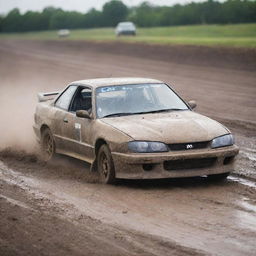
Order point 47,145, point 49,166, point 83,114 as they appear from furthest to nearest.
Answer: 1. point 47,145
2. point 49,166
3. point 83,114

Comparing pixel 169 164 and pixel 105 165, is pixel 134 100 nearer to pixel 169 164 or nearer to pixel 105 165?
A: pixel 105 165

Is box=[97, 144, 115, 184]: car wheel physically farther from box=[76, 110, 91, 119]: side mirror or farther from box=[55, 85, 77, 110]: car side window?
box=[55, 85, 77, 110]: car side window

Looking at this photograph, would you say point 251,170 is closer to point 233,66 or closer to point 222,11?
point 233,66

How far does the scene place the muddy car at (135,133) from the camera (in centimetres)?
941

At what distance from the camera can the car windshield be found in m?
10.6

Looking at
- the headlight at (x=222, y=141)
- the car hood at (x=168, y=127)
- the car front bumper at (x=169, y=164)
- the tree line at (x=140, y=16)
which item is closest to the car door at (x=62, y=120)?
the car hood at (x=168, y=127)

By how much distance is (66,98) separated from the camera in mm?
11773

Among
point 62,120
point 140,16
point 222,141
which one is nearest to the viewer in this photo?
point 222,141

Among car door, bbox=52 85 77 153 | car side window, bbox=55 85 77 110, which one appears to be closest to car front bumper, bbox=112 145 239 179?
car door, bbox=52 85 77 153

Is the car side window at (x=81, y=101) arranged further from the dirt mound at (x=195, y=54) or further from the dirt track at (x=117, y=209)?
the dirt mound at (x=195, y=54)

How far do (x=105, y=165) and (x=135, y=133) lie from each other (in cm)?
68

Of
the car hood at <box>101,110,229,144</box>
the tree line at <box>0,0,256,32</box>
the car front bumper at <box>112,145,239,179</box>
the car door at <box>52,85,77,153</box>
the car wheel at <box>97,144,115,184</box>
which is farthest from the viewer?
the tree line at <box>0,0,256,32</box>

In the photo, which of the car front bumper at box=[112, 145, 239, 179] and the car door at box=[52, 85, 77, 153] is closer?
→ the car front bumper at box=[112, 145, 239, 179]

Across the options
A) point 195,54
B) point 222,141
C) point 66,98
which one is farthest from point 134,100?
point 195,54
